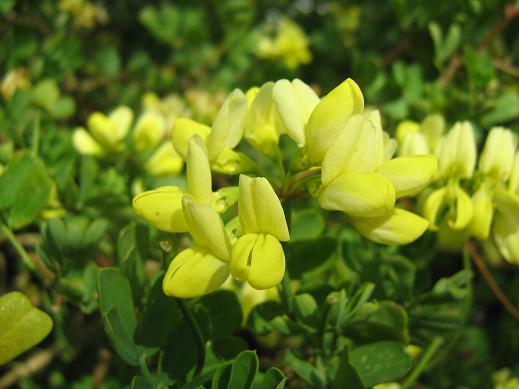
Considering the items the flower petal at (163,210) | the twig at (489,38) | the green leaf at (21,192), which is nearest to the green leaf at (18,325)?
the flower petal at (163,210)

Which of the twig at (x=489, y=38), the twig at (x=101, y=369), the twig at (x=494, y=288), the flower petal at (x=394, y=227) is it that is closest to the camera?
the flower petal at (x=394, y=227)

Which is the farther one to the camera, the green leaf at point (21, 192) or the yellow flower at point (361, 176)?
the green leaf at point (21, 192)

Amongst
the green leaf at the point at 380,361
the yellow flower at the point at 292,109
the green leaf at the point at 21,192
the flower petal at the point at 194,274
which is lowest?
the green leaf at the point at 380,361

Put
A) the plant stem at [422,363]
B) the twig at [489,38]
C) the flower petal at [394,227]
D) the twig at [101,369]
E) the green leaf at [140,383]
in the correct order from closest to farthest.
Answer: the green leaf at [140,383] < the flower petal at [394,227] < the plant stem at [422,363] < the twig at [101,369] < the twig at [489,38]

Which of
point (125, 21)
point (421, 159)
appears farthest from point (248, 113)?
point (125, 21)

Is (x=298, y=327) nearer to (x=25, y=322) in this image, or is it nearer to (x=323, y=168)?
(x=323, y=168)

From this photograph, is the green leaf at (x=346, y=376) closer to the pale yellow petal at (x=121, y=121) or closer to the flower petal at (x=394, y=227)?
the flower petal at (x=394, y=227)

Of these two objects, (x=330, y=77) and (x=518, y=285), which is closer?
(x=518, y=285)

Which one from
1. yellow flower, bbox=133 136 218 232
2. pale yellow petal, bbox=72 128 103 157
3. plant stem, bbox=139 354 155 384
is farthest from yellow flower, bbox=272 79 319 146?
pale yellow petal, bbox=72 128 103 157
